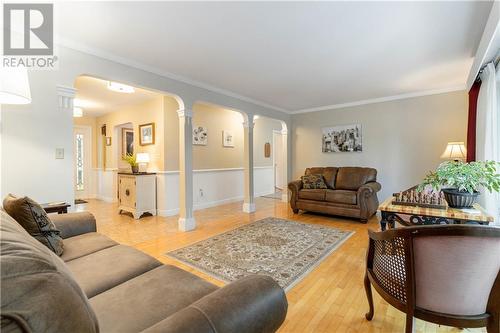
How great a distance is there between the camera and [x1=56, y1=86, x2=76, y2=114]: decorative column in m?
2.33

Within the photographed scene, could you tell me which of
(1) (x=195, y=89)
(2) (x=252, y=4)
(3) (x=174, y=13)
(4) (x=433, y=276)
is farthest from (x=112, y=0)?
(4) (x=433, y=276)

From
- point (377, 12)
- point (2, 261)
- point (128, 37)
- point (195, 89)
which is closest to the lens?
point (2, 261)

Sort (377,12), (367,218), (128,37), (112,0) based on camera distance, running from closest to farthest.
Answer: (112,0) < (377,12) < (128,37) < (367,218)

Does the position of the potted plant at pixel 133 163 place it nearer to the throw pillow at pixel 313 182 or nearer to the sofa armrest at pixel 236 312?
the throw pillow at pixel 313 182

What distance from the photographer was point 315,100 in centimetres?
482

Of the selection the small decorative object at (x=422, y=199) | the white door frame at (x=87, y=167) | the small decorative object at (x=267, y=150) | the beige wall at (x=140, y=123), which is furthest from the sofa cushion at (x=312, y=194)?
the white door frame at (x=87, y=167)

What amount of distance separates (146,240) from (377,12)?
359cm

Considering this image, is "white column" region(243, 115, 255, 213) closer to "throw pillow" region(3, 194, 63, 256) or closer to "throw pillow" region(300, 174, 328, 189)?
"throw pillow" region(300, 174, 328, 189)

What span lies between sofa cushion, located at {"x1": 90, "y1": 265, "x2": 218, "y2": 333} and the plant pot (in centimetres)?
205

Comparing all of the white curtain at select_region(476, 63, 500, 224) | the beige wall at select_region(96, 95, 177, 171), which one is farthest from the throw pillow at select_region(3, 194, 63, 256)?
the white curtain at select_region(476, 63, 500, 224)

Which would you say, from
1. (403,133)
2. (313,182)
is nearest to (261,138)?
(313,182)

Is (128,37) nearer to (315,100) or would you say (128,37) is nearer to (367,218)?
(315,100)

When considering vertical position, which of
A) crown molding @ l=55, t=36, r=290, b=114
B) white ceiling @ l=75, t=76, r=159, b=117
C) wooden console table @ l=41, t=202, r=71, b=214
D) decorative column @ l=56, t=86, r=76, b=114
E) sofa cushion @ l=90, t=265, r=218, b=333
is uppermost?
white ceiling @ l=75, t=76, r=159, b=117

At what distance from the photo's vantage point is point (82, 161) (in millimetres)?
6414
